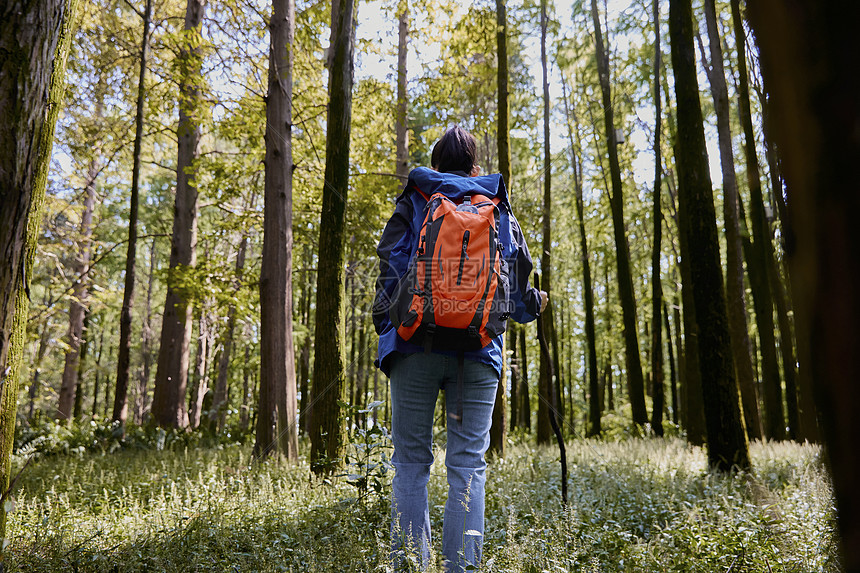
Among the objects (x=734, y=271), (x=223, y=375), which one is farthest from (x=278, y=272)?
(x=223, y=375)

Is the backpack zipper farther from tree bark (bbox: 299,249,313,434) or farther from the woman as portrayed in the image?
tree bark (bbox: 299,249,313,434)

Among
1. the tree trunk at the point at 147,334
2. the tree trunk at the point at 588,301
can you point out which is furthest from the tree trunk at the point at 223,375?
the tree trunk at the point at 588,301

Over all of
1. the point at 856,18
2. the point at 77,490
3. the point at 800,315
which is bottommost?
the point at 77,490

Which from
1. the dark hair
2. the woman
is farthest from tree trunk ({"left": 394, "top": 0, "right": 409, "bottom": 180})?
the woman

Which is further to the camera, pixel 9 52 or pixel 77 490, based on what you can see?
pixel 77 490

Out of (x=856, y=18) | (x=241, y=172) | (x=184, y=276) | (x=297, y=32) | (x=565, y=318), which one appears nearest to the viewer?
(x=856, y=18)

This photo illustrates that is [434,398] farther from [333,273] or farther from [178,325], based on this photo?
[178,325]

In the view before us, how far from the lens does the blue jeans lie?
2512 millimetres

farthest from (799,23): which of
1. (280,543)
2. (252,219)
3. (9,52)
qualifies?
(252,219)

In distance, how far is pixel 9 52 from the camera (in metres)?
1.91

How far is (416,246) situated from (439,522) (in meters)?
2.59

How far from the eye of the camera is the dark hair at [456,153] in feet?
9.87

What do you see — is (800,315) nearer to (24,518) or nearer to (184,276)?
(24,518)

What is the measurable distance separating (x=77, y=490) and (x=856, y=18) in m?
6.93
